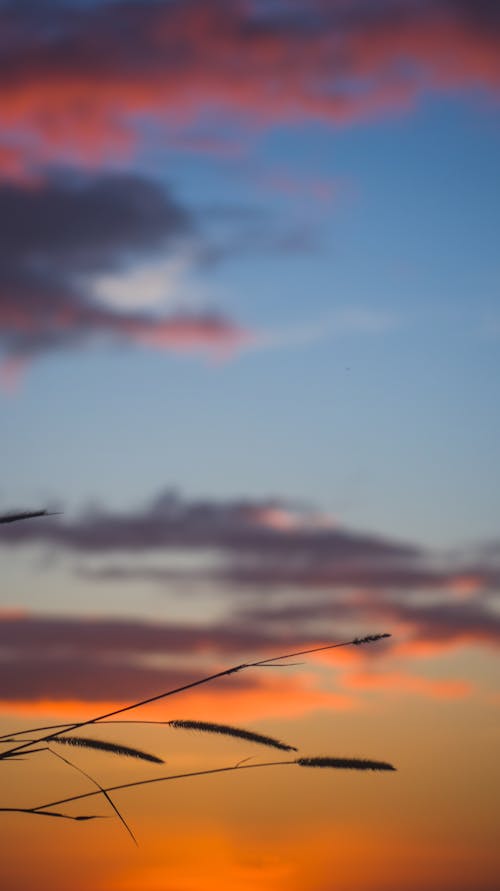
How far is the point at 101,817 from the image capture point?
5.38 metres

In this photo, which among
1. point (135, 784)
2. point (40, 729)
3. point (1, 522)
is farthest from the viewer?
point (40, 729)

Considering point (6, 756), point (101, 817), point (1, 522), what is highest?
point (1, 522)

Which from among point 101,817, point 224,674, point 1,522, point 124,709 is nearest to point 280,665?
point 224,674

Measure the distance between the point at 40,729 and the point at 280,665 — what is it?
4.22 feet

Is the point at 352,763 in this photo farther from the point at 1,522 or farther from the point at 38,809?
the point at 1,522

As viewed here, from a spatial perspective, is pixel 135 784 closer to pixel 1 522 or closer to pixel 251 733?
pixel 251 733

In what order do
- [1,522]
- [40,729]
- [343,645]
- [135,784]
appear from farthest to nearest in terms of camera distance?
1. [40,729]
2. [135,784]
3. [343,645]
4. [1,522]

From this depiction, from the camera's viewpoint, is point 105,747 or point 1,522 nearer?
point 1,522

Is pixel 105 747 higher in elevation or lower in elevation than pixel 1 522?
lower

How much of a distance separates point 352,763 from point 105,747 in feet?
3.66

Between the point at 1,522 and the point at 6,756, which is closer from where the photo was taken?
the point at 1,522

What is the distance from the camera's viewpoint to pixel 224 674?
17.2 feet

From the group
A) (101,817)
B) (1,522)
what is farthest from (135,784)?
(1,522)

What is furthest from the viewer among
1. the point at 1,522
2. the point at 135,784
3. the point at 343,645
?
the point at 135,784
